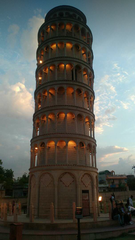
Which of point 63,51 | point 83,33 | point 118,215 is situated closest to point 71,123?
point 63,51

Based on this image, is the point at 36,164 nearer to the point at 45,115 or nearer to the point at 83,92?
the point at 45,115

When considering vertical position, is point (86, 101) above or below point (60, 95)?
below

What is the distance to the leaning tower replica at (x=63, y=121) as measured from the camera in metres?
27.0

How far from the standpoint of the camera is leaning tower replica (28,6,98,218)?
27.0 meters

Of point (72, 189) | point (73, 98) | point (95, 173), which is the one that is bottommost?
point (72, 189)

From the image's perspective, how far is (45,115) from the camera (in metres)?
31.8

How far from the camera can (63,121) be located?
3069 centimetres

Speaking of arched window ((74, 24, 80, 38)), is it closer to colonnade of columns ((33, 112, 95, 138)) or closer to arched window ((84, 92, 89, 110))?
arched window ((84, 92, 89, 110))

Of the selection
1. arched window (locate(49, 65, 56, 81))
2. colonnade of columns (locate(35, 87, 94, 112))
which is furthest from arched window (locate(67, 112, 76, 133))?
arched window (locate(49, 65, 56, 81))

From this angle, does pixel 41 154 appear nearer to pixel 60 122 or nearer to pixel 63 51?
pixel 60 122

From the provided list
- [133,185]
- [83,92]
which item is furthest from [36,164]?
[133,185]

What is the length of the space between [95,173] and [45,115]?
11.7m

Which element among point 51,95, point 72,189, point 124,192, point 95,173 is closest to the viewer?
point 72,189

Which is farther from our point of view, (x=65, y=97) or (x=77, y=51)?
(x=77, y=51)
